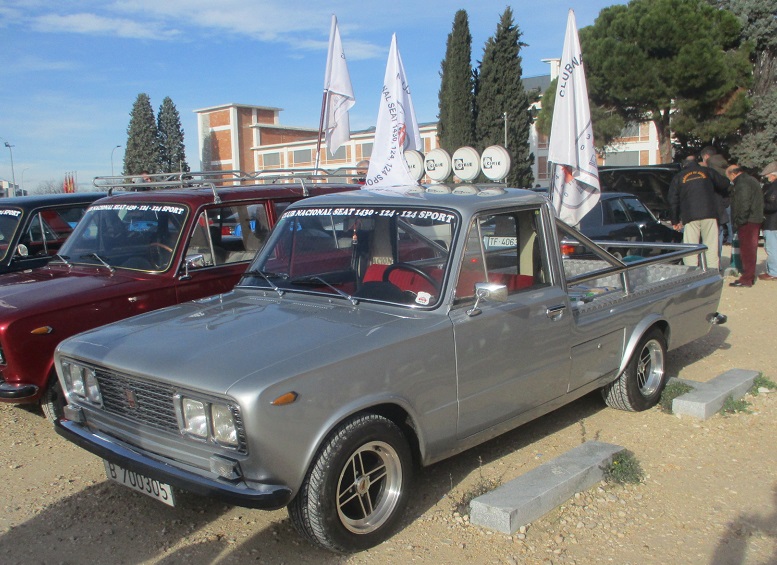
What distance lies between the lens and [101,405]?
3.81 metres

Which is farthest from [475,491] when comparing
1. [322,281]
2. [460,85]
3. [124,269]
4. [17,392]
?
[460,85]

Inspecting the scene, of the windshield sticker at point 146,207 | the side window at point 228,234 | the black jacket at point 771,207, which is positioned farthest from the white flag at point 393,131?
the black jacket at point 771,207

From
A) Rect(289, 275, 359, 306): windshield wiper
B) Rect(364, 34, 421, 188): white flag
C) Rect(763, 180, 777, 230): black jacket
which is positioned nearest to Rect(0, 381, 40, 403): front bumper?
Rect(289, 275, 359, 306): windshield wiper

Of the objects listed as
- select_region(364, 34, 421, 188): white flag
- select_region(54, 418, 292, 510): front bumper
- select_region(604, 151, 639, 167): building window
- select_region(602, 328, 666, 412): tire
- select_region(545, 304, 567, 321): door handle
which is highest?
select_region(604, 151, 639, 167): building window

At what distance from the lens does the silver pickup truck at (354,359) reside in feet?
10.5

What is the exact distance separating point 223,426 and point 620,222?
9585 mm

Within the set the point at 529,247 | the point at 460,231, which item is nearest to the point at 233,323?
the point at 460,231

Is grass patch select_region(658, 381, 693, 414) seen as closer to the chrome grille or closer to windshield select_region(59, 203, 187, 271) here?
the chrome grille

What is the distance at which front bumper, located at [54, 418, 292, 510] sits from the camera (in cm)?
307

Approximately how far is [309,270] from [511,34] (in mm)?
39620

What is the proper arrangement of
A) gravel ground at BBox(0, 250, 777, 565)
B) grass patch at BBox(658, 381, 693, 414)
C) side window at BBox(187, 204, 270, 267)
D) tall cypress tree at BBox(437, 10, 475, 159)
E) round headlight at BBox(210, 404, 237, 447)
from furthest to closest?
tall cypress tree at BBox(437, 10, 475, 159)
side window at BBox(187, 204, 270, 267)
grass patch at BBox(658, 381, 693, 414)
gravel ground at BBox(0, 250, 777, 565)
round headlight at BBox(210, 404, 237, 447)

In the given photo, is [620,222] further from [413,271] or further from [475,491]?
[475,491]

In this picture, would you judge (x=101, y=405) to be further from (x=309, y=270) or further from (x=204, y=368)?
(x=309, y=270)

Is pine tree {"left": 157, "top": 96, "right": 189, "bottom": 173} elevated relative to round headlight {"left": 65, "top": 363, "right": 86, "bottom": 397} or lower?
elevated
